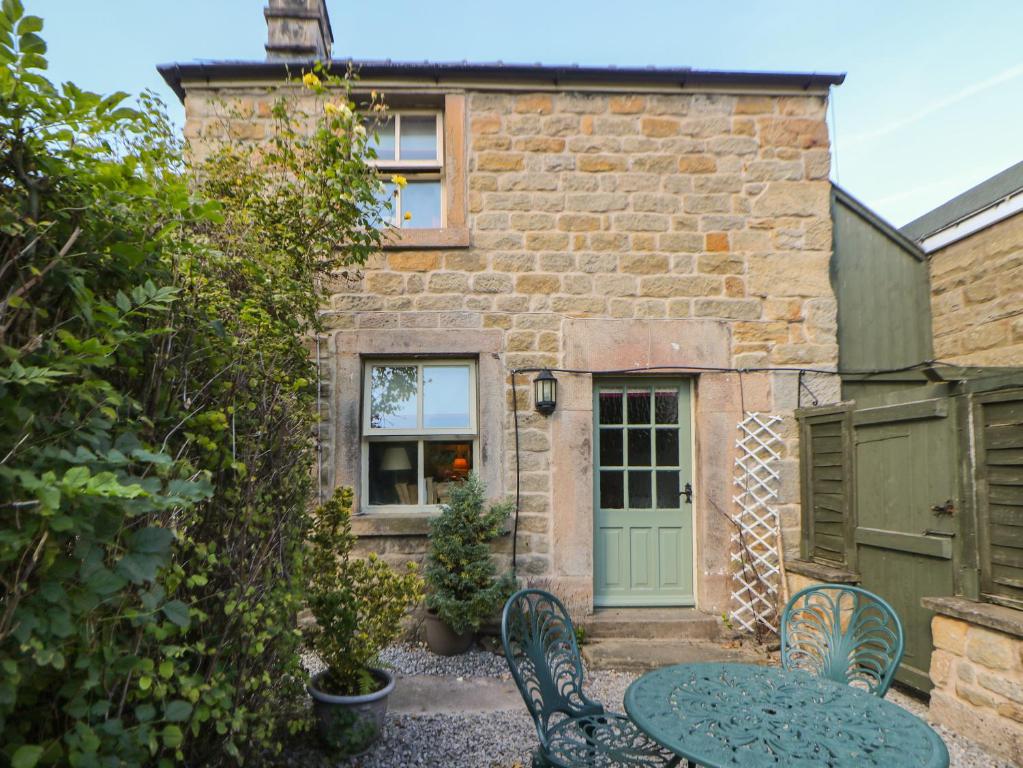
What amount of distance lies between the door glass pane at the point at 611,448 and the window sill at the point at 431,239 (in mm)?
2055

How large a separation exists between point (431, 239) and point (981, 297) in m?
4.65

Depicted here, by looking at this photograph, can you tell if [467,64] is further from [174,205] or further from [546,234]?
[174,205]

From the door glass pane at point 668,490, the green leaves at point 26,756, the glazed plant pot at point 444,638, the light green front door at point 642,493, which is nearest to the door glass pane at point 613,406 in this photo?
the light green front door at point 642,493

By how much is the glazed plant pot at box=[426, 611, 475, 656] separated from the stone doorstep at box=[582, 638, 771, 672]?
3.03 ft

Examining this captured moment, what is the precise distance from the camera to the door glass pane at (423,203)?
17.7 ft

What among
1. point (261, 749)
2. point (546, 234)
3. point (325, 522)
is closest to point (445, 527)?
point (325, 522)

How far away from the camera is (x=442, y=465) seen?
17.0 feet

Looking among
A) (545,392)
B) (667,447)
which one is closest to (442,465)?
(545,392)

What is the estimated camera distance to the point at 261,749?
8.21 ft

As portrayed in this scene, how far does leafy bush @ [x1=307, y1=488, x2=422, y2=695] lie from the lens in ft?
9.99

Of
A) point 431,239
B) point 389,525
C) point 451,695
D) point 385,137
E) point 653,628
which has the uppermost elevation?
point 385,137

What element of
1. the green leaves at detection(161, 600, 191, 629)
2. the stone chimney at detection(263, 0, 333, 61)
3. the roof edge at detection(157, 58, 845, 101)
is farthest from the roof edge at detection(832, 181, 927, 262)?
the green leaves at detection(161, 600, 191, 629)

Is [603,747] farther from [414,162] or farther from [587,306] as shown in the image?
[414,162]

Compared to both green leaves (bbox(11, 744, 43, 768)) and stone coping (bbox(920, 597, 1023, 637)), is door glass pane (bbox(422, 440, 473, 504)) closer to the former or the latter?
stone coping (bbox(920, 597, 1023, 637))
